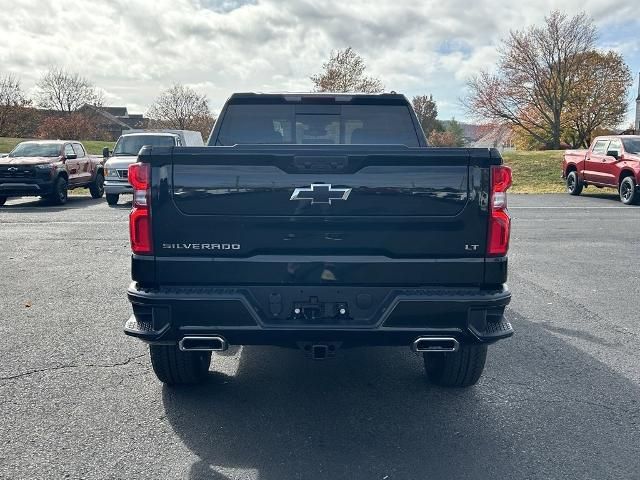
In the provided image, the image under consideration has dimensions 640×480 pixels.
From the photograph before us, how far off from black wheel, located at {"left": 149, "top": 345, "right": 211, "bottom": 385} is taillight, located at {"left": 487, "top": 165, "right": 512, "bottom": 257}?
206 centimetres

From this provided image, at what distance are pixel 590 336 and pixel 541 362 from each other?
96cm

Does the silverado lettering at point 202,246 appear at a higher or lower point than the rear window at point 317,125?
lower

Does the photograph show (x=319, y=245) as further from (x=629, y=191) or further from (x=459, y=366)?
(x=629, y=191)

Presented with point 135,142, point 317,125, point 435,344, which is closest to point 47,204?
point 135,142

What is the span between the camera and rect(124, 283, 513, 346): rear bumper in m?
3.21

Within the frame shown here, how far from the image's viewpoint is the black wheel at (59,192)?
16188mm

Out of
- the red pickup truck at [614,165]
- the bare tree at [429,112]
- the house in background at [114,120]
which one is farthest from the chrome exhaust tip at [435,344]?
the bare tree at [429,112]

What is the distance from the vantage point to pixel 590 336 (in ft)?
17.4

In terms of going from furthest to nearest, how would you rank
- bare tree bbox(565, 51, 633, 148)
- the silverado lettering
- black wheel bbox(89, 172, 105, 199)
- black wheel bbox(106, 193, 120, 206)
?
bare tree bbox(565, 51, 633, 148)
black wheel bbox(89, 172, 105, 199)
black wheel bbox(106, 193, 120, 206)
the silverado lettering

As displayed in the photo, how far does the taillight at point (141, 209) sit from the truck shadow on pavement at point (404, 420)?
1149 millimetres

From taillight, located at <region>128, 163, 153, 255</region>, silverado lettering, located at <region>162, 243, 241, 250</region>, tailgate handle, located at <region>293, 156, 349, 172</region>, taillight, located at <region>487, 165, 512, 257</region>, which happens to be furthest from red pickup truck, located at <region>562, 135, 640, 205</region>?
taillight, located at <region>128, 163, 153, 255</region>

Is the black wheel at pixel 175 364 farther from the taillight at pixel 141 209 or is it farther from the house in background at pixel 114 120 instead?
the house in background at pixel 114 120

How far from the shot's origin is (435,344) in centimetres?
328

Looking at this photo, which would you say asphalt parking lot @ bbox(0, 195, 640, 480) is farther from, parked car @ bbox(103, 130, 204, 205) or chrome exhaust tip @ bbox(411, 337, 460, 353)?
parked car @ bbox(103, 130, 204, 205)
